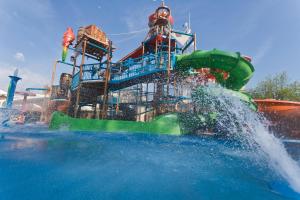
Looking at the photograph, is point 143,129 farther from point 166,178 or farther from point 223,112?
point 166,178

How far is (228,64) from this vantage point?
9406mm

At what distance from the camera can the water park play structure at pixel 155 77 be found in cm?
966

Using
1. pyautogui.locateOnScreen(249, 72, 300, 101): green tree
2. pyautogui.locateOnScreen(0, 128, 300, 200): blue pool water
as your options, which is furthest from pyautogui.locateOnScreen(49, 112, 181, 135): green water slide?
pyautogui.locateOnScreen(249, 72, 300, 101): green tree

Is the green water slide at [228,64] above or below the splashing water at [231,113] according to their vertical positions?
above

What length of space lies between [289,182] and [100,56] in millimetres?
15403

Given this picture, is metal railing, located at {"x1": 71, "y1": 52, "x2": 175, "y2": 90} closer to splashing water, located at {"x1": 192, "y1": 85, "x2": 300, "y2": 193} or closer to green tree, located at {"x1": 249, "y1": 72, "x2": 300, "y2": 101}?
splashing water, located at {"x1": 192, "y1": 85, "x2": 300, "y2": 193}

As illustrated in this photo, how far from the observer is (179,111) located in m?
11.3

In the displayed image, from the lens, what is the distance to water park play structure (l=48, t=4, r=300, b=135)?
31.7 ft

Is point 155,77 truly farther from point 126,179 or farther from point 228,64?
point 126,179

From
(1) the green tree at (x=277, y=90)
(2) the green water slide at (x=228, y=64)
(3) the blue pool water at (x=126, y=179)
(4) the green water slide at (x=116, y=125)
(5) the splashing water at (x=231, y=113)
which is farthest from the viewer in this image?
(1) the green tree at (x=277, y=90)

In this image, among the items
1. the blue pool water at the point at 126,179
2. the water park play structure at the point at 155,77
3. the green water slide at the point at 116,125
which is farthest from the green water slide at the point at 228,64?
the blue pool water at the point at 126,179

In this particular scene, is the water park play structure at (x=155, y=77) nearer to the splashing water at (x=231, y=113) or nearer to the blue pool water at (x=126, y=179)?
the splashing water at (x=231, y=113)

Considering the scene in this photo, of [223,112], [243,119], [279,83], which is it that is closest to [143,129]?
[223,112]

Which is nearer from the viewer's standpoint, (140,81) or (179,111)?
(179,111)
